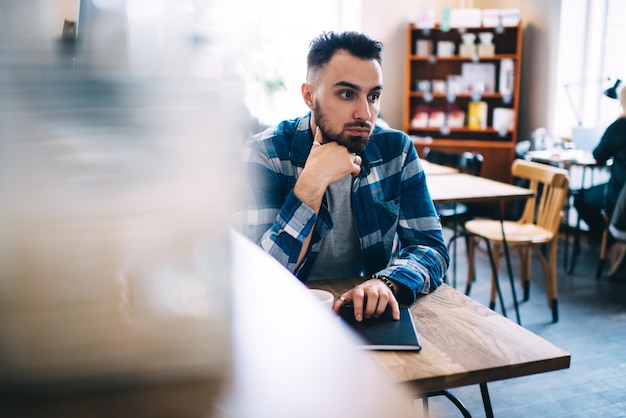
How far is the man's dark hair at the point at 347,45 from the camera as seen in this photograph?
155 cm

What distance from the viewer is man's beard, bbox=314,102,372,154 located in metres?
1.53

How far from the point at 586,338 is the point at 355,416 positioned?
2.89 m

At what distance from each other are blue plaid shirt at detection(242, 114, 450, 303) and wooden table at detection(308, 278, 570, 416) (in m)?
0.36

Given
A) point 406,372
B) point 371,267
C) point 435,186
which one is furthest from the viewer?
point 435,186

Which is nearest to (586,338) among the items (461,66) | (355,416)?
(355,416)

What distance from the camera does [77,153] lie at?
201 mm

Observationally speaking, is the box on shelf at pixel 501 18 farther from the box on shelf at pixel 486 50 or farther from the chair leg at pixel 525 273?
the chair leg at pixel 525 273

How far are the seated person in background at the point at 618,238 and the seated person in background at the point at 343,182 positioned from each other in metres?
2.33

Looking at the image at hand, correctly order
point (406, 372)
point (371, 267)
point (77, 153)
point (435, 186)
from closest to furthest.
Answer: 1. point (77, 153)
2. point (406, 372)
3. point (371, 267)
4. point (435, 186)

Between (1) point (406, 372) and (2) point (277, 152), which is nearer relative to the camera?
(1) point (406, 372)

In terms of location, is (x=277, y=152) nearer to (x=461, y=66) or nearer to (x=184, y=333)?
(x=184, y=333)

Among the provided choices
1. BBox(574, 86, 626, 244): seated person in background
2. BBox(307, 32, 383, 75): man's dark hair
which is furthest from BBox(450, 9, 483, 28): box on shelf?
BBox(307, 32, 383, 75): man's dark hair

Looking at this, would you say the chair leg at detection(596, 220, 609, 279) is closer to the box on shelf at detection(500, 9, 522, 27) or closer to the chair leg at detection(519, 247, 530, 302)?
the chair leg at detection(519, 247, 530, 302)

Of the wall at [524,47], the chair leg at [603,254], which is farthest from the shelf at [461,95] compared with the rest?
the chair leg at [603,254]
